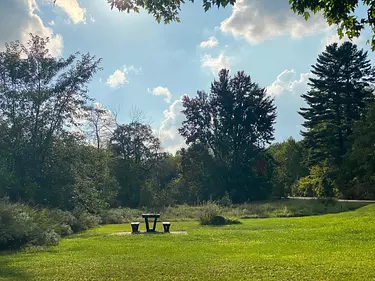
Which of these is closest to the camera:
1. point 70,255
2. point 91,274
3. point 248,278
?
point 248,278

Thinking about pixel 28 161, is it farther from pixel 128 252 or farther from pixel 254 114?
pixel 254 114

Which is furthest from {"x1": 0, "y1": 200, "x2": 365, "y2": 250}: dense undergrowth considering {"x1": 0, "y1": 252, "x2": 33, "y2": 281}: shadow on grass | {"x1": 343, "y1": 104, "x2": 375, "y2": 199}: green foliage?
{"x1": 343, "y1": 104, "x2": 375, "y2": 199}: green foliage

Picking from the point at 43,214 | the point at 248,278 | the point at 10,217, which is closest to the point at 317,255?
the point at 248,278

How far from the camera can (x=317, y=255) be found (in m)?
10.7

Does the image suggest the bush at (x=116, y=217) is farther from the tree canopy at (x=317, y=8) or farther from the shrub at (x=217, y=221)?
the tree canopy at (x=317, y=8)

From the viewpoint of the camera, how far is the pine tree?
4088 cm

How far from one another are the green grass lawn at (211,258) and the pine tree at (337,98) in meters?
26.0

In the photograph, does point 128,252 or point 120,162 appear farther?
point 120,162

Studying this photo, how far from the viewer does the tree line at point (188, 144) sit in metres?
24.0

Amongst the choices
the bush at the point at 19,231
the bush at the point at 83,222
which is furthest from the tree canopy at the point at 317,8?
the bush at the point at 83,222

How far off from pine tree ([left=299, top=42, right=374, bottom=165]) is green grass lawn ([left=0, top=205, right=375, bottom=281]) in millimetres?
25984

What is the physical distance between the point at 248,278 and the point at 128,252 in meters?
5.38

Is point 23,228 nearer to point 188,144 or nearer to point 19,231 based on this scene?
point 19,231


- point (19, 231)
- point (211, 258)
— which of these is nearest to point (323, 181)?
point (211, 258)
